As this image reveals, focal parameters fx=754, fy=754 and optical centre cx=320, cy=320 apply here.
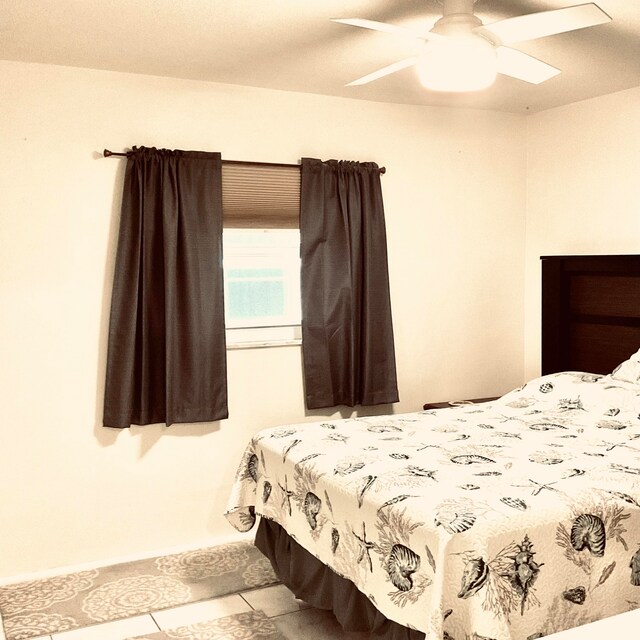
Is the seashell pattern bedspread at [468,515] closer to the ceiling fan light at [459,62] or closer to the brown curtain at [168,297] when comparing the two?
the brown curtain at [168,297]

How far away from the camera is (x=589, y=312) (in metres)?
4.24

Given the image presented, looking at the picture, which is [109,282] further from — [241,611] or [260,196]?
[241,611]

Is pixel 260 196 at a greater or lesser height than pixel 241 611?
greater

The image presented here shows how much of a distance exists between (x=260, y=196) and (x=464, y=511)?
7.53 ft

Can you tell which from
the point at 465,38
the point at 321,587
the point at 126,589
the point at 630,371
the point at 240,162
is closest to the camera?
the point at 465,38

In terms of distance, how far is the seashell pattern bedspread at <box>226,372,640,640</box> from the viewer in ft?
6.72

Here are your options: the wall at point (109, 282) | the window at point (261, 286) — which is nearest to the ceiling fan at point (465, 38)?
the wall at point (109, 282)

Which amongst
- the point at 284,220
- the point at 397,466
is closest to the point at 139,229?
the point at 284,220

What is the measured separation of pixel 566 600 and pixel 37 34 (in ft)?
9.22

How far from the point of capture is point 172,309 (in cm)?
369

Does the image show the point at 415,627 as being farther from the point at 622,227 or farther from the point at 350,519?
the point at 622,227

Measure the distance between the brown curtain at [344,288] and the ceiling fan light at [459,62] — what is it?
1.45m

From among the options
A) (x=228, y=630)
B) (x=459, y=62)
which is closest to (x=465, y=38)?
(x=459, y=62)

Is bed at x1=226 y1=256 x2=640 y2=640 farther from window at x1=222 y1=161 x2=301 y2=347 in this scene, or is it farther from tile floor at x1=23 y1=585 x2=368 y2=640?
window at x1=222 y1=161 x2=301 y2=347
